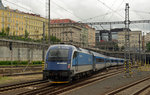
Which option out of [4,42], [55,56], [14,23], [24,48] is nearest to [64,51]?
[55,56]

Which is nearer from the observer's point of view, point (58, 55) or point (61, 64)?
point (61, 64)

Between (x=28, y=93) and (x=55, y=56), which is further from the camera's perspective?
(x=55, y=56)

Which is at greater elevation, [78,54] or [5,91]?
[78,54]

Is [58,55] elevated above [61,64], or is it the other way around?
[58,55]

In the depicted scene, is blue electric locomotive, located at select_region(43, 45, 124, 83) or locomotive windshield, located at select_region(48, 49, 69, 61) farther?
locomotive windshield, located at select_region(48, 49, 69, 61)

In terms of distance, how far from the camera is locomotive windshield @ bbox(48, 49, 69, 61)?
58.8 ft

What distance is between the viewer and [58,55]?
1809 cm

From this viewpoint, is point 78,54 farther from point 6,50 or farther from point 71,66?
point 6,50

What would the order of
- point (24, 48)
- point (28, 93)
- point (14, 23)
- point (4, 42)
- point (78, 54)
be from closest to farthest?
point (28, 93), point (78, 54), point (4, 42), point (24, 48), point (14, 23)

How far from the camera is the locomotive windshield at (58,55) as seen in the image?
706 inches

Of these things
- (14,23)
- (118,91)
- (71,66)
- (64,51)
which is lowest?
(118,91)

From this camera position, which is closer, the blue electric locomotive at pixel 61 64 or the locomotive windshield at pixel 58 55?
the blue electric locomotive at pixel 61 64

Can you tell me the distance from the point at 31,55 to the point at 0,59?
9291 millimetres

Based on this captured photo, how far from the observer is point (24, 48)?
55219 millimetres
